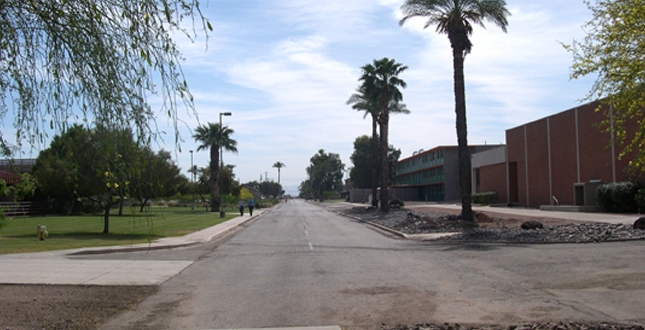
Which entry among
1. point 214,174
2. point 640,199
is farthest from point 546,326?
point 214,174

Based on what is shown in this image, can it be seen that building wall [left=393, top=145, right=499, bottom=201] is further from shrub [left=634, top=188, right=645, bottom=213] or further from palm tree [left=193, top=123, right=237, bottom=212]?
shrub [left=634, top=188, right=645, bottom=213]

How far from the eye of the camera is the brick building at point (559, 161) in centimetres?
3556

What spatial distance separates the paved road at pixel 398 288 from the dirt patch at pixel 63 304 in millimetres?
405

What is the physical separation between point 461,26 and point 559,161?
66.3 ft

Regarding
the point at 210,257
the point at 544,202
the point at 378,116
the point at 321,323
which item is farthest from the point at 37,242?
the point at 544,202

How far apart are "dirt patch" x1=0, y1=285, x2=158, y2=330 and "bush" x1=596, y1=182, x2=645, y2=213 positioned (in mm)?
29249

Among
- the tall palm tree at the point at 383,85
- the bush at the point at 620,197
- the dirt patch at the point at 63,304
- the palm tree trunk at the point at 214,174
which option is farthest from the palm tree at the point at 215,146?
the dirt patch at the point at 63,304

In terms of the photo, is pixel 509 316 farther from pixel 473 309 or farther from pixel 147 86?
pixel 147 86

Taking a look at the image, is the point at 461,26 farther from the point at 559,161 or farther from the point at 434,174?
the point at 434,174

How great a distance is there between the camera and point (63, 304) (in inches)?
343

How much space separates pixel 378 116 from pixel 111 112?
45578 mm

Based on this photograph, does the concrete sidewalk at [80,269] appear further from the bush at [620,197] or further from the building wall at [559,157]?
the building wall at [559,157]

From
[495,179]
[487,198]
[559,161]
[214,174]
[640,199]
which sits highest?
[559,161]

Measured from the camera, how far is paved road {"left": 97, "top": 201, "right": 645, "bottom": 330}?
788 cm
